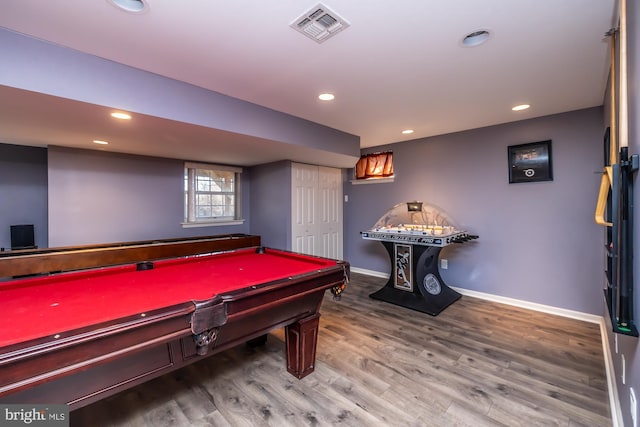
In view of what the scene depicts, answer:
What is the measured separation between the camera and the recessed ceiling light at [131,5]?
1455 millimetres

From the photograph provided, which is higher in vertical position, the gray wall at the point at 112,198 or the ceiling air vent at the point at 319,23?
the ceiling air vent at the point at 319,23

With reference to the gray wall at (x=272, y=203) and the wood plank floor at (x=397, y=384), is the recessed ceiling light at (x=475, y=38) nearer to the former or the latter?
the wood plank floor at (x=397, y=384)

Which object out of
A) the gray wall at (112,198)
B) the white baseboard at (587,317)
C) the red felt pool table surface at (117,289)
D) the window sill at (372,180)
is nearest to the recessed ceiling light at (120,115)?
the red felt pool table surface at (117,289)

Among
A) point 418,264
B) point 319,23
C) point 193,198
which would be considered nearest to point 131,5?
point 319,23

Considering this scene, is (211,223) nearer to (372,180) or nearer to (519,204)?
(372,180)

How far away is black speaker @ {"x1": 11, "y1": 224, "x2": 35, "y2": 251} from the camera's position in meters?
3.56

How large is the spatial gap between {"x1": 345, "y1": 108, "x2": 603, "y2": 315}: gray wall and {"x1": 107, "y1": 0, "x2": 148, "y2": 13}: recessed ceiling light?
147 inches

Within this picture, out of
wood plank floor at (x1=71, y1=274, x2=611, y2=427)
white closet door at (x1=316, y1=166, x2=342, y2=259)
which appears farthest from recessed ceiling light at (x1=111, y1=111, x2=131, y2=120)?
white closet door at (x1=316, y1=166, x2=342, y2=259)

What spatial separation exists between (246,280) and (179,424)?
34.5 inches

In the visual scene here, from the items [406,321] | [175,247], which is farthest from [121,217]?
[406,321]

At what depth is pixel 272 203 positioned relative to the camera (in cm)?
471

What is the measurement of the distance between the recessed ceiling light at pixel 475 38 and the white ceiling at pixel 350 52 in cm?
5

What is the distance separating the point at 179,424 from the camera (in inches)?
66.2

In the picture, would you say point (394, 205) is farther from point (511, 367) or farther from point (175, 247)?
point (175, 247)
